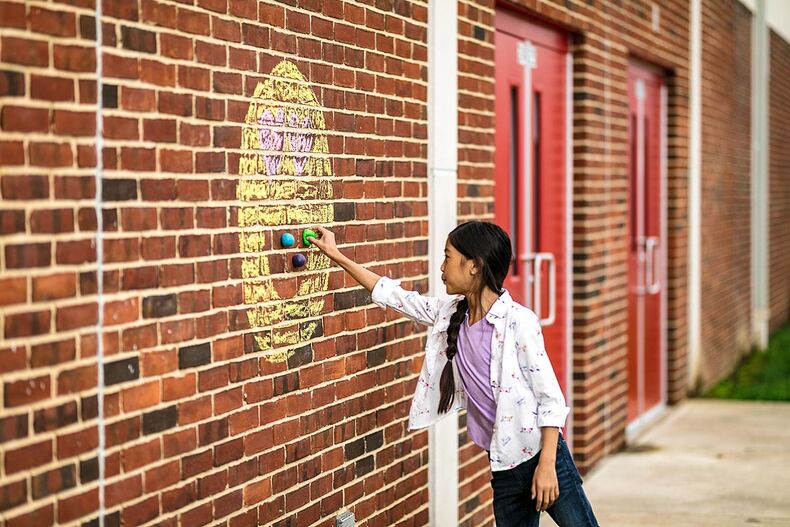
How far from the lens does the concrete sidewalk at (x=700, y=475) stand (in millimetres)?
7133

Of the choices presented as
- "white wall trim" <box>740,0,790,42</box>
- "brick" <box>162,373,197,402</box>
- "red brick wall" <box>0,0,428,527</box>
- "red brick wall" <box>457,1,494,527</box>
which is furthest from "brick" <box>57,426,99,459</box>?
"white wall trim" <box>740,0,790,42</box>

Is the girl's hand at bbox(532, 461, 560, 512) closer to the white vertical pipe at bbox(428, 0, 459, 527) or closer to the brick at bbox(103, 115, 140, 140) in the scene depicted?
the white vertical pipe at bbox(428, 0, 459, 527)

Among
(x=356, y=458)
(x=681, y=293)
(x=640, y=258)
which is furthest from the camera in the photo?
(x=681, y=293)

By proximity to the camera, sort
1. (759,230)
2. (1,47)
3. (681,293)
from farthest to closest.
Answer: (759,230)
(681,293)
(1,47)

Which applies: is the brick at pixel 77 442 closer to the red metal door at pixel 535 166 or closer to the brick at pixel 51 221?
the brick at pixel 51 221

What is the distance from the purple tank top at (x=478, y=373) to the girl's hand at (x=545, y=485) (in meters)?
0.28

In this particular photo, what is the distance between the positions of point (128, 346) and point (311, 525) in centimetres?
141

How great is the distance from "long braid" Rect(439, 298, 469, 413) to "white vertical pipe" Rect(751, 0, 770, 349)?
433 inches

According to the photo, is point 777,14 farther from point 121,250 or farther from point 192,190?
point 121,250

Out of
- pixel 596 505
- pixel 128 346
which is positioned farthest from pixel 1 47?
pixel 596 505

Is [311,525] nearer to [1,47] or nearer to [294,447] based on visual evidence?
[294,447]

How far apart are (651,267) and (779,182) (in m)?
8.82

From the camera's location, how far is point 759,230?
14.6 metres

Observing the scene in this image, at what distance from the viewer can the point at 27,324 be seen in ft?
10.3
